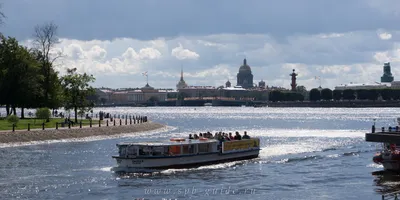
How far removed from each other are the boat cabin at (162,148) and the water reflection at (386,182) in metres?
13.2

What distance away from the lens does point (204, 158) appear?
60.5 m

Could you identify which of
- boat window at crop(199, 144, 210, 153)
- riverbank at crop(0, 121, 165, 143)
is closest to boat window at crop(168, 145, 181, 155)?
boat window at crop(199, 144, 210, 153)

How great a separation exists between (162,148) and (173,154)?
1.04 m

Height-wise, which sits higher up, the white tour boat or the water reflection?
the white tour boat

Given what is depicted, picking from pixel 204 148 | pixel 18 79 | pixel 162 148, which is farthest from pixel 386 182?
pixel 18 79

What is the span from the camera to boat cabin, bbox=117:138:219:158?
183 ft

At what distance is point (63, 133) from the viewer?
3457 inches

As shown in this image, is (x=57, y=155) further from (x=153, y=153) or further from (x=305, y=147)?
(x=305, y=147)

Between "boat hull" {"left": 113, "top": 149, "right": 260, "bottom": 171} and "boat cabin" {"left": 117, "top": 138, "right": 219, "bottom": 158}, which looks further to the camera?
"boat cabin" {"left": 117, "top": 138, "right": 219, "bottom": 158}

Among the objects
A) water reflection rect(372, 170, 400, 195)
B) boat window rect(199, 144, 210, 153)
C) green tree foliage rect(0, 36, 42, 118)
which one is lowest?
water reflection rect(372, 170, 400, 195)

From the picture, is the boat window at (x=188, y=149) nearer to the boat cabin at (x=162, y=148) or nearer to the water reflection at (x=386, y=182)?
the boat cabin at (x=162, y=148)

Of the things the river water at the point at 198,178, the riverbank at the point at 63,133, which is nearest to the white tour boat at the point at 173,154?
the river water at the point at 198,178

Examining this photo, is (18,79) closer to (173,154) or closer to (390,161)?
(173,154)

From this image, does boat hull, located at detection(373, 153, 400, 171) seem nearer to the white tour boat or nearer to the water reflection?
the water reflection
